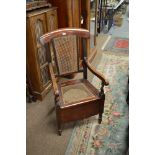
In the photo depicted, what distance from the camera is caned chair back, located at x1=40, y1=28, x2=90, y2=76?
165 cm

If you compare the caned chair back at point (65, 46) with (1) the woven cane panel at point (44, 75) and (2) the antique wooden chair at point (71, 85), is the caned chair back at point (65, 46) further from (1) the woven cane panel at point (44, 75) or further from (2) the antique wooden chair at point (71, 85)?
(1) the woven cane panel at point (44, 75)

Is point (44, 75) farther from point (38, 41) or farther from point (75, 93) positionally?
point (75, 93)

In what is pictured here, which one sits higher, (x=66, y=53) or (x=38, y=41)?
(x=38, y=41)

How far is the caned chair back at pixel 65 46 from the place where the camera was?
1654 mm

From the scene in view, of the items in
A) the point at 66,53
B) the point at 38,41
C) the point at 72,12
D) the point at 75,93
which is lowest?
the point at 75,93

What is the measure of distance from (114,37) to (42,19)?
3078 mm

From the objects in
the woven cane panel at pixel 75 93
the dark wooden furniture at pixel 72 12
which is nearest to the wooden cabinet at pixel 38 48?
the dark wooden furniture at pixel 72 12

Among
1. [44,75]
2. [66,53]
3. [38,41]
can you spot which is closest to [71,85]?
[66,53]

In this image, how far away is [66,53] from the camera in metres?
1.79

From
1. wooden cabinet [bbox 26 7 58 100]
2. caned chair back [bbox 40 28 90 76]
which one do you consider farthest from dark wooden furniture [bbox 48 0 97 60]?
caned chair back [bbox 40 28 90 76]

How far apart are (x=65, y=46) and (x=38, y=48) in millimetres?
392

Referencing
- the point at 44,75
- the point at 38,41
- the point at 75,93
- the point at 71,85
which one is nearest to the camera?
A: the point at 75,93
